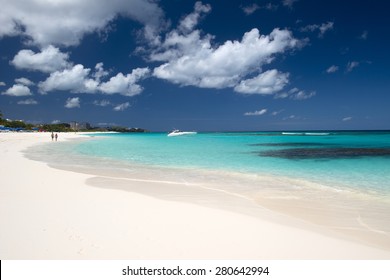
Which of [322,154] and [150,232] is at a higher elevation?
[322,154]

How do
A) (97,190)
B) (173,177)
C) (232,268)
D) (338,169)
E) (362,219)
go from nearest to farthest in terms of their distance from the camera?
1. (232,268)
2. (362,219)
3. (97,190)
4. (173,177)
5. (338,169)

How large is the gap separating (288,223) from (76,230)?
4.45 meters

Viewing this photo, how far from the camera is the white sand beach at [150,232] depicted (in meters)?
4.47

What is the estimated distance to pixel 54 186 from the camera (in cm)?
945

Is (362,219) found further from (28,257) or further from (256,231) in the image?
(28,257)

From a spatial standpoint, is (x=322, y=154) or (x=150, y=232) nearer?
(x=150, y=232)

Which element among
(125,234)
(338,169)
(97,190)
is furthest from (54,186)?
(338,169)

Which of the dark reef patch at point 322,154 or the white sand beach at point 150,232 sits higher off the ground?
the dark reef patch at point 322,154

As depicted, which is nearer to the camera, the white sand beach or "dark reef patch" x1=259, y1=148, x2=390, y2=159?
the white sand beach

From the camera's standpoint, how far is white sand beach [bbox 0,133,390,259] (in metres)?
4.47

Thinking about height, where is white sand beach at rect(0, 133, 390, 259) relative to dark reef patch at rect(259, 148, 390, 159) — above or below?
below

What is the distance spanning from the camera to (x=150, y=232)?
526cm

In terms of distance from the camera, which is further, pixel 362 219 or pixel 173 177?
pixel 173 177

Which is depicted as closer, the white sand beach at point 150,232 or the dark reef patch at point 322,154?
the white sand beach at point 150,232
